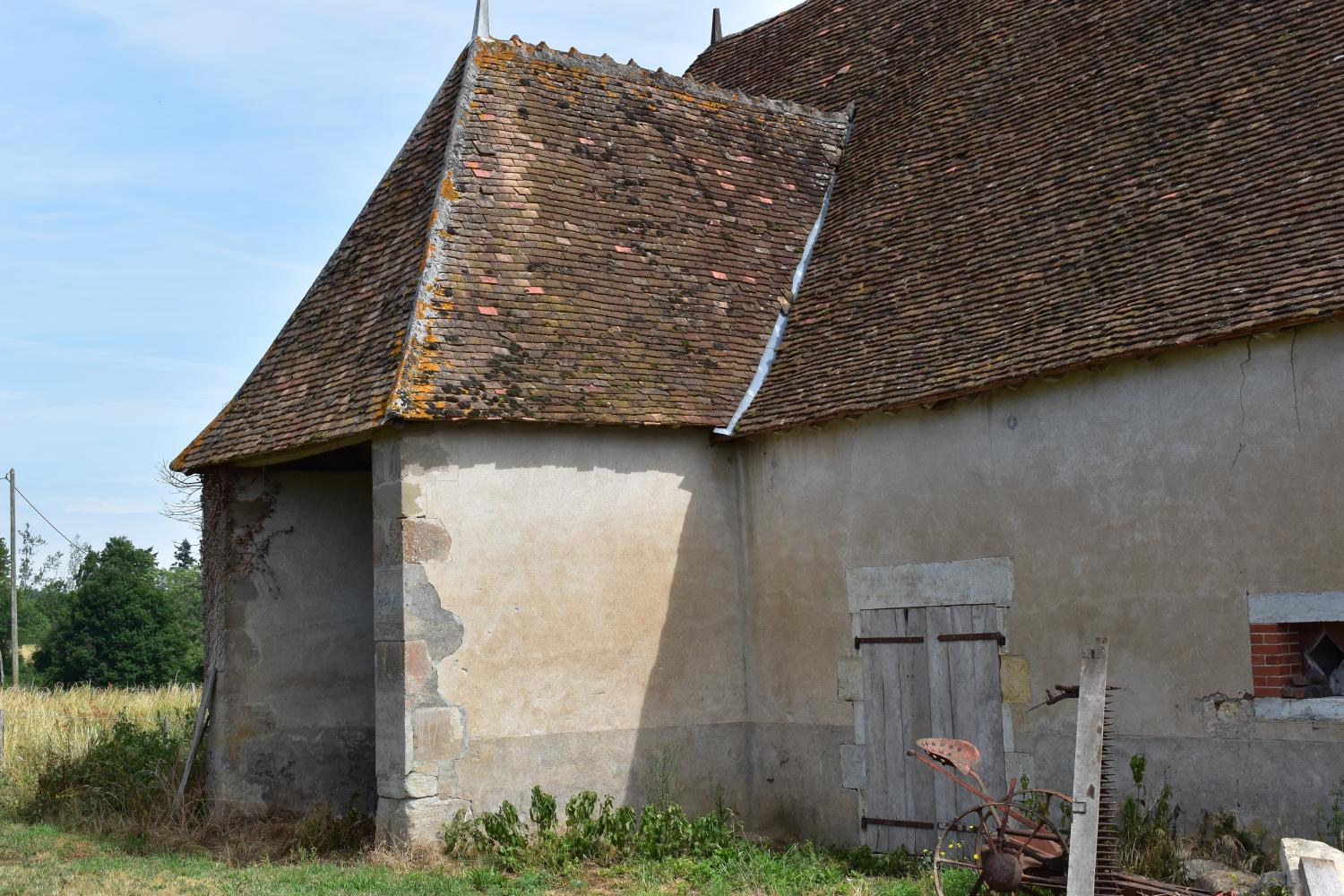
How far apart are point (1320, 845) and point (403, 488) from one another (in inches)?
237

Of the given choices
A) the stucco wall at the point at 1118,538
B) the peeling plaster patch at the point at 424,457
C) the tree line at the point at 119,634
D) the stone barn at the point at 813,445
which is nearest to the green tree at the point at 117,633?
the tree line at the point at 119,634

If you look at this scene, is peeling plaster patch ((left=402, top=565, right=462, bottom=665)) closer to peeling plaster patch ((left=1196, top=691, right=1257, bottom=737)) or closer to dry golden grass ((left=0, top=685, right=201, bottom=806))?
dry golden grass ((left=0, top=685, right=201, bottom=806))

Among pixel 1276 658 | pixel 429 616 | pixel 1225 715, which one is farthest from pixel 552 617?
pixel 1276 658

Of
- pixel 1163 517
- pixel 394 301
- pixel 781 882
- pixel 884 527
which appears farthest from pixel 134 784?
pixel 1163 517

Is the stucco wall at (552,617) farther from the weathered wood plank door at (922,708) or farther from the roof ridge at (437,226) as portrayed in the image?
the weathered wood plank door at (922,708)

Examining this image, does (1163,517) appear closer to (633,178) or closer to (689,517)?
(689,517)

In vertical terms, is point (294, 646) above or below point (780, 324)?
below

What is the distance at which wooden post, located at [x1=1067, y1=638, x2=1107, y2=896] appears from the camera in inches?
240

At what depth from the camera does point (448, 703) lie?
9.00m

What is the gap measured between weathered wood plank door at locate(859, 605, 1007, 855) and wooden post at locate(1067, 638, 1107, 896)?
6.46 ft

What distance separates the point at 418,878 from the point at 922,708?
3584mm

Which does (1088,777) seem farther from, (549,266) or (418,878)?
(549,266)

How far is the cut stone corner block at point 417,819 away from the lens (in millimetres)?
8750

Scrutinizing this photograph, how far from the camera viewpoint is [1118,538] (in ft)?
25.8
